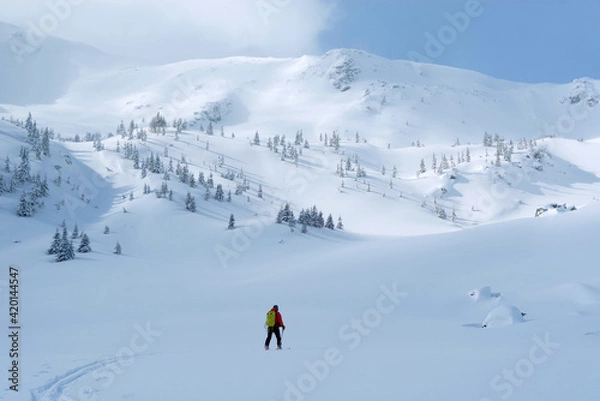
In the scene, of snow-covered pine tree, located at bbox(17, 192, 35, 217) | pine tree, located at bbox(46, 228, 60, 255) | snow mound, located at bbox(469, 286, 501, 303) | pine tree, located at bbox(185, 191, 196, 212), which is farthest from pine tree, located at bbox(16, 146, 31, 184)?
snow mound, located at bbox(469, 286, 501, 303)

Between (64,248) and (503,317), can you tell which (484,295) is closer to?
(503,317)

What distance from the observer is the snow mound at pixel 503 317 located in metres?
20.0

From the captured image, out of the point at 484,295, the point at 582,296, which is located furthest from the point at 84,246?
the point at 582,296

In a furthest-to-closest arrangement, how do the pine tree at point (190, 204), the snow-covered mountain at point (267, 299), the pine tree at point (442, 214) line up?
the pine tree at point (442, 214) < the pine tree at point (190, 204) < the snow-covered mountain at point (267, 299)

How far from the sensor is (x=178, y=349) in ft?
55.5

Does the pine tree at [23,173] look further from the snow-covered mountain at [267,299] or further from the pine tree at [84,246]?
the pine tree at [84,246]

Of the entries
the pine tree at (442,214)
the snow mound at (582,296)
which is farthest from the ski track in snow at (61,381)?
the pine tree at (442,214)

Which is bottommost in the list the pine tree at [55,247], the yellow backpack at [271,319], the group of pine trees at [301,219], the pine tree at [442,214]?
the pine tree at [442,214]

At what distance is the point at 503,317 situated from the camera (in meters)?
20.3

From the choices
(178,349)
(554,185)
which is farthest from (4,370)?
(554,185)

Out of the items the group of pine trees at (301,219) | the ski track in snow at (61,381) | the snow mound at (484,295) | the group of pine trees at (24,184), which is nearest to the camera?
the ski track in snow at (61,381)

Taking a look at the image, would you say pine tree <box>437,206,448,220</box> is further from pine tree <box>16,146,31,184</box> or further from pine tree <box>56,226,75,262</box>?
pine tree <box>16,146,31,184</box>

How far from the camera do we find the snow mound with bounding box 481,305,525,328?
20048 mm

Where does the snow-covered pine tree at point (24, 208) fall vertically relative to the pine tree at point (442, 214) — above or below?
above
